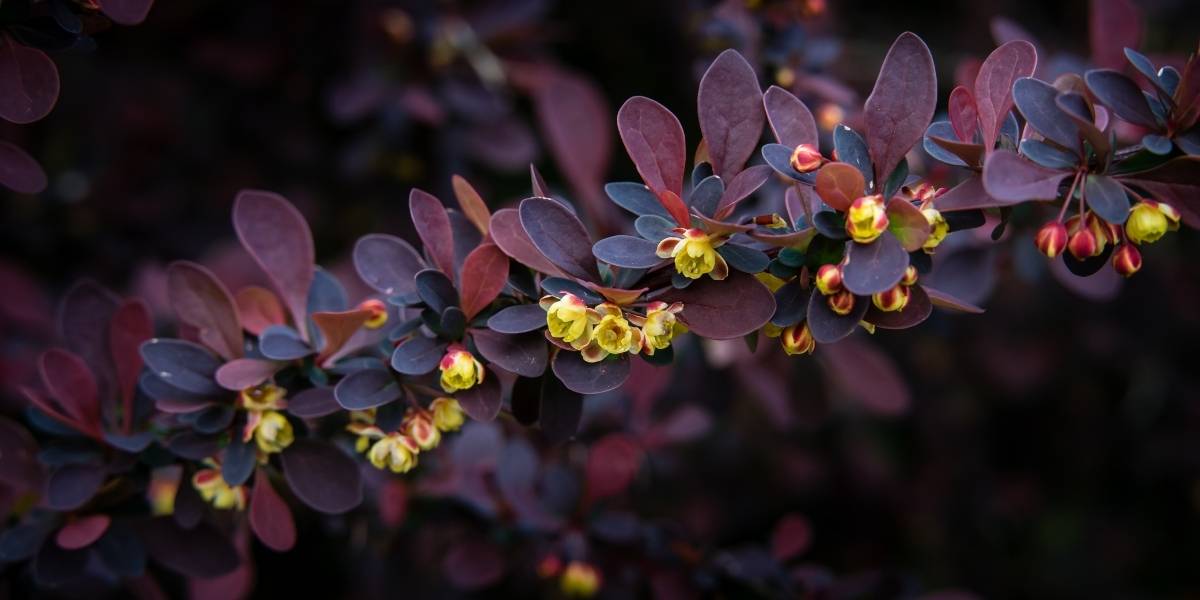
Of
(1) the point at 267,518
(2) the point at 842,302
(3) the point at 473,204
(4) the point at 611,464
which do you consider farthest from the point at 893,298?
(1) the point at 267,518

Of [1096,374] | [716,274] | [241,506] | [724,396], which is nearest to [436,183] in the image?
[724,396]

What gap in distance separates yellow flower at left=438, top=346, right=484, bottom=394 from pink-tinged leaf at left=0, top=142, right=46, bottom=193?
1.28 ft

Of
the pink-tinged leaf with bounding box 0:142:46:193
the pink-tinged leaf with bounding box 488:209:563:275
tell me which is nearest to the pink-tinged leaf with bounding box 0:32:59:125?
the pink-tinged leaf with bounding box 0:142:46:193

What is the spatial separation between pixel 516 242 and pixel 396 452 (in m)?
0.20

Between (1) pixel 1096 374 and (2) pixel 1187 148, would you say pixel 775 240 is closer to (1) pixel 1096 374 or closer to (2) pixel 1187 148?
(2) pixel 1187 148

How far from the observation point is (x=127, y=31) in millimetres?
1792

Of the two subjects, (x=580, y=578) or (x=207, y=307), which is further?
(x=580, y=578)

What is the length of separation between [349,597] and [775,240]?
58.0 inches

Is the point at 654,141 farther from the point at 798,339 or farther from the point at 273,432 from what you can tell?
the point at 273,432

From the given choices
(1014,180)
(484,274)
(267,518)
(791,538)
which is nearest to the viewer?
(1014,180)

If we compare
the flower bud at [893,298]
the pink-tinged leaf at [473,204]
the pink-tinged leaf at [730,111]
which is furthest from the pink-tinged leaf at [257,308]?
the flower bud at [893,298]

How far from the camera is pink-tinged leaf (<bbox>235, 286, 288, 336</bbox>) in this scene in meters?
0.93

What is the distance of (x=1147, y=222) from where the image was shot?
707 millimetres

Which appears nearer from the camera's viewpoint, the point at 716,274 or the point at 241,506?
the point at 716,274
